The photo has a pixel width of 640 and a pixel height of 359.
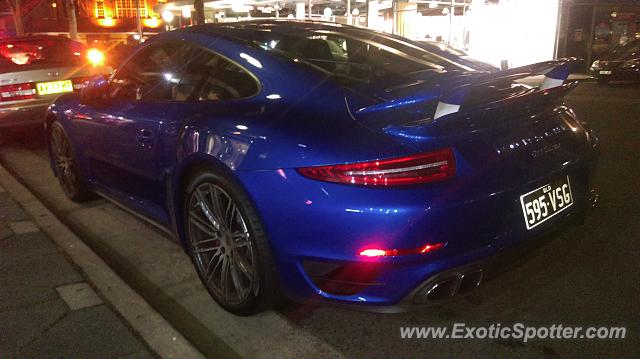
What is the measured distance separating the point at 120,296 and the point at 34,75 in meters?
5.14

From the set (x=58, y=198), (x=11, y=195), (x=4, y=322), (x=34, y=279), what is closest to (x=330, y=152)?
(x=4, y=322)

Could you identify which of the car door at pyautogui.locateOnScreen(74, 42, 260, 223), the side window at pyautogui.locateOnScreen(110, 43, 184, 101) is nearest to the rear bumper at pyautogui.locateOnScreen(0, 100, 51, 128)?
the car door at pyautogui.locateOnScreen(74, 42, 260, 223)

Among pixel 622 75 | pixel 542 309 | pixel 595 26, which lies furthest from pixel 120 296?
pixel 595 26

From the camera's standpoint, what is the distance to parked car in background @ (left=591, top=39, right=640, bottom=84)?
14.1m

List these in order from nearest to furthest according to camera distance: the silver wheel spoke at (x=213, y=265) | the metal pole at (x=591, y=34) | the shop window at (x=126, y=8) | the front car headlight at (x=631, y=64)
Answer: the silver wheel spoke at (x=213, y=265), the front car headlight at (x=631, y=64), the metal pole at (x=591, y=34), the shop window at (x=126, y=8)

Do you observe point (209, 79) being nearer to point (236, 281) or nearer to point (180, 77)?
point (180, 77)

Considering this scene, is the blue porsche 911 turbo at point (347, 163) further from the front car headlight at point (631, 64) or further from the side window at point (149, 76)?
the front car headlight at point (631, 64)

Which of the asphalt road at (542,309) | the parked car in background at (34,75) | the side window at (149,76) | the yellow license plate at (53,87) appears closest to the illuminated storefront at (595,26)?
the parked car in background at (34,75)

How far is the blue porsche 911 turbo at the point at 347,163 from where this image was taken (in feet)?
6.59

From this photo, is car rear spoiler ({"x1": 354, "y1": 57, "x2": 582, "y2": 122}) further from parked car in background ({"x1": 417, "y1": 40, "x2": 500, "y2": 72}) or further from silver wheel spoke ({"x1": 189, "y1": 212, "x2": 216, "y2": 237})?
silver wheel spoke ({"x1": 189, "y1": 212, "x2": 216, "y2": 237})

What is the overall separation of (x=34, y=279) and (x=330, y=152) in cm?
222

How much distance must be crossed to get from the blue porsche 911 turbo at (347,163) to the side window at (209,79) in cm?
1

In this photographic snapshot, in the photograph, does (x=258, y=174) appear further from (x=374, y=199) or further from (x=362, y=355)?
(x=362, y=355)

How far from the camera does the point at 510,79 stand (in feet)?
7.63
